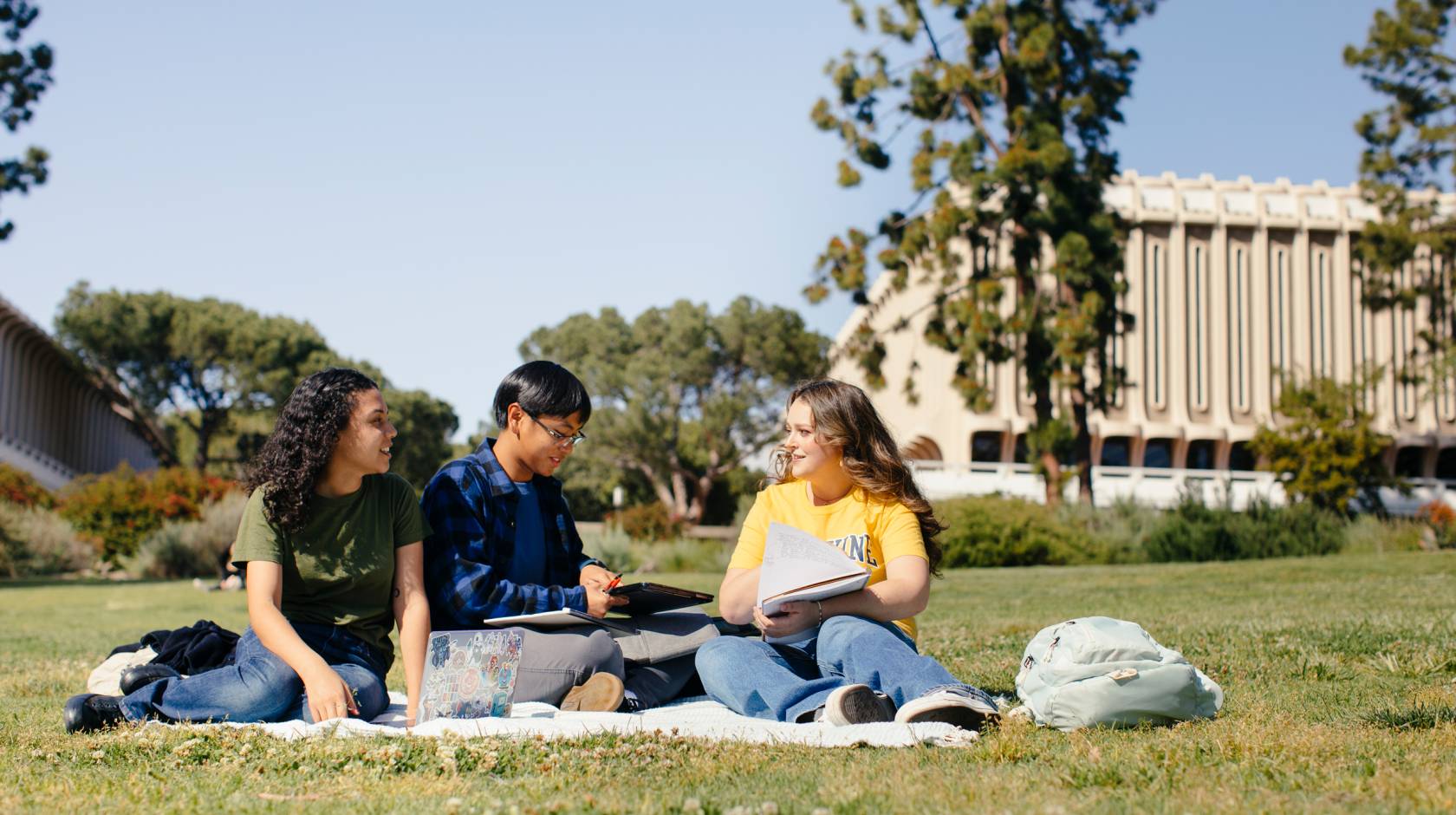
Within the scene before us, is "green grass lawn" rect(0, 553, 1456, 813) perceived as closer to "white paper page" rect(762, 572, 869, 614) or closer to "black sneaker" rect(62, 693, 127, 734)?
"black sneaker" rect(62, 693, 127, 734)

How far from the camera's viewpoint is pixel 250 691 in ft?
12.4

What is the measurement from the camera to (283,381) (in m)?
45.3

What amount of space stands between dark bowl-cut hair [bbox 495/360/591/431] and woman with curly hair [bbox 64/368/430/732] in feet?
1.56

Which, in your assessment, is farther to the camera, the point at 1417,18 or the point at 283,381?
the point at 283,381

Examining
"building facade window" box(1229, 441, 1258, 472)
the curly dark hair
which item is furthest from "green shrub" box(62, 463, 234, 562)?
"building facade window" box(1229, 441, 1258, 472)

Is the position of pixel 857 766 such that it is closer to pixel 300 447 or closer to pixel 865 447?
pixel 865 447

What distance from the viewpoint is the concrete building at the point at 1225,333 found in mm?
52094

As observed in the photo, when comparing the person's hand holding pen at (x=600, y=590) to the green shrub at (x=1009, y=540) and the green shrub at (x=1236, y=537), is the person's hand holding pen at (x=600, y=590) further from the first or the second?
the green shrub at (x=1236, y=537)

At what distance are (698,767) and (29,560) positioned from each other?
2191 centimetres

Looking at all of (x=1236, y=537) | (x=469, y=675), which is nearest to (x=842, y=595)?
(x=469, y=675)

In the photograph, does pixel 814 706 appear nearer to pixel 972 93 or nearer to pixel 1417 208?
pixel 972 93

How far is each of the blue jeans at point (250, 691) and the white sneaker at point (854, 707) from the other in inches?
56.2

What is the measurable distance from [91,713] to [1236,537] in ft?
54.7

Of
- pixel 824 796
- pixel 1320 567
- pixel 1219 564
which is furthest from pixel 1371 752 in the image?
pixel 1219 564
